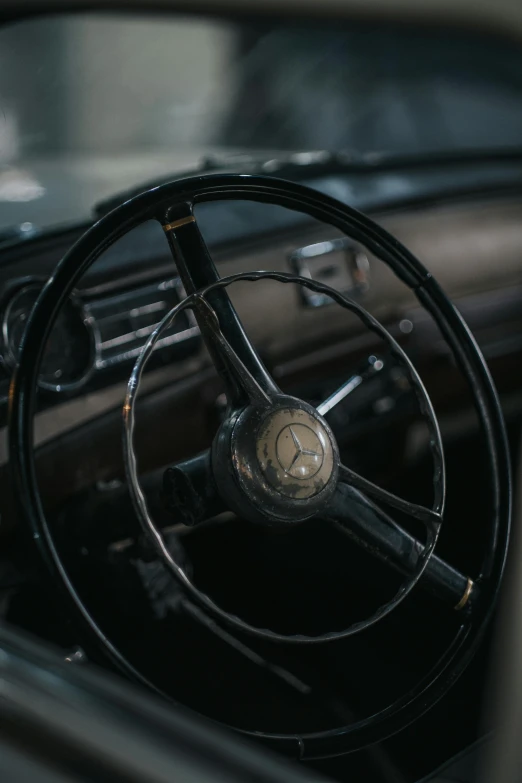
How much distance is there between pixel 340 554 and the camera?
6.97 feet

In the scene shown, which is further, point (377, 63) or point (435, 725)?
Result: point (377, 63)

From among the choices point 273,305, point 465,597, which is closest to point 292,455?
point 465,597

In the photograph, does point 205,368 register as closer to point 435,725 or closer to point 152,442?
point 152,442

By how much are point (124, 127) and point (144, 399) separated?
0.78 meters

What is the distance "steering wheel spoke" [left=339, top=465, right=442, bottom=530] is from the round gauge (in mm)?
539

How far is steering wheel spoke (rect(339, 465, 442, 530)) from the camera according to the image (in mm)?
1139

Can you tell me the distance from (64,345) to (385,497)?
604 mm

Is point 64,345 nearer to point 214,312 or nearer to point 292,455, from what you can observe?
point 214,312

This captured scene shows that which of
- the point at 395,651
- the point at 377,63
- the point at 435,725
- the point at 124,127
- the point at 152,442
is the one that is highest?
the point at 377,63

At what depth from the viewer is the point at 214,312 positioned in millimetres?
1138

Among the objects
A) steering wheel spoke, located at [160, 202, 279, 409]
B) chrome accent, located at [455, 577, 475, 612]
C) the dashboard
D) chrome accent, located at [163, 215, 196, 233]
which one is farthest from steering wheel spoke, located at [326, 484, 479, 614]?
the dashboard

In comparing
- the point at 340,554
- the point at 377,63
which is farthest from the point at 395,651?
the point at 377,63

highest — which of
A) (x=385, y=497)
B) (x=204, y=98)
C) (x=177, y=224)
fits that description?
(x=204, y=98)

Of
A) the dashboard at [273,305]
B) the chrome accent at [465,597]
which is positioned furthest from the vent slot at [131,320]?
the chrome accent at [465,597]
